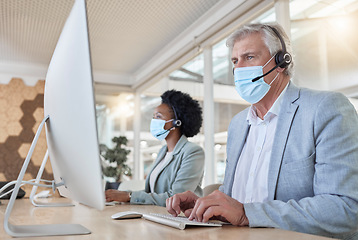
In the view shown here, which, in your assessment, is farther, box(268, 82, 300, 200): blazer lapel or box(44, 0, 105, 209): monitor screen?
→ box(268, 82, 300, 200): blazer lapel

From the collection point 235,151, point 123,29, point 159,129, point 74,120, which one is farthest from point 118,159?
point 74,120

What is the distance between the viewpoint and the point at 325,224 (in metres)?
1.03

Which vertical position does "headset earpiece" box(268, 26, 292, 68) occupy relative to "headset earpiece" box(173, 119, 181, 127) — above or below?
above

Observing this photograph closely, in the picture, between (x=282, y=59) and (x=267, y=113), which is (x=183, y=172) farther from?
(x=282, y=59)

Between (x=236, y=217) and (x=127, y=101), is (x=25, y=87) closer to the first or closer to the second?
(x=127, y=101)

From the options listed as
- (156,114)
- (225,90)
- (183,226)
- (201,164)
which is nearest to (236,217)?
(183,226)

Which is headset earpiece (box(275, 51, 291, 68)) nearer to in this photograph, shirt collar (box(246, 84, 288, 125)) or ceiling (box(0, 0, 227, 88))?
shirt collar (box(246, 84, 288, 125))

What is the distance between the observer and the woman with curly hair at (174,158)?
202 centimetres

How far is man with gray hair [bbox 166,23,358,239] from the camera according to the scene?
1.02 meters

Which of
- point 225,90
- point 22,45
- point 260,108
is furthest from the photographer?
point 22,45

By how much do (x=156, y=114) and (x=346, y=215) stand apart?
1953 mm

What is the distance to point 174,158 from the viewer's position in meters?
2.48

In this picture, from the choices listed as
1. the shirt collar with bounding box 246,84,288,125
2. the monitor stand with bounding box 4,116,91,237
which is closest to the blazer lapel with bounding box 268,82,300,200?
the shirt collar with bounding box 246,84,288,125

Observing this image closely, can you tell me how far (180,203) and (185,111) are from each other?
156 centimetres
